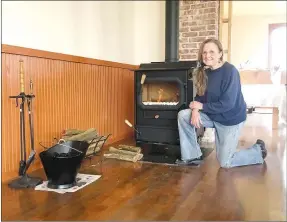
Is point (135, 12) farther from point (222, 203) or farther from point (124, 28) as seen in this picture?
point (222, 203)

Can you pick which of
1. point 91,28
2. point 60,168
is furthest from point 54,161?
point 91,28

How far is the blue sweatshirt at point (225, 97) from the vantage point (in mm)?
2125

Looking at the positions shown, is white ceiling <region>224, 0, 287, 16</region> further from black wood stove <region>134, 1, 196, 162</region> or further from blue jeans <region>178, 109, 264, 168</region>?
blue jeans <region>178, 109, 264, 168</region>

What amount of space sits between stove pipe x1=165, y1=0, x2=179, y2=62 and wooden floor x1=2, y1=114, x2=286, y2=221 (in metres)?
1.89

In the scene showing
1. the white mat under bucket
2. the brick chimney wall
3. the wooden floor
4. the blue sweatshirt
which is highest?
the brick chimney wall

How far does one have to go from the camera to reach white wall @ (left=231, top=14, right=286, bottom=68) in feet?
23.5

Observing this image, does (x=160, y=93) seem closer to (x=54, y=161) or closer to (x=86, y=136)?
(x=86, y=136)

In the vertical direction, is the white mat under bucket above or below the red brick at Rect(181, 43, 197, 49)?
below

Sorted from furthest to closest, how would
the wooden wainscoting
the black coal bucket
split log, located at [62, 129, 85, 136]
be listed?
split log, located at [62, 129, 85, 136] < the wooden wainscoting < the black coal bucket

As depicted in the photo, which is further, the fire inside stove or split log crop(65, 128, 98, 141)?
the fire inside stove

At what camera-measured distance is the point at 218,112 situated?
7.07 feet

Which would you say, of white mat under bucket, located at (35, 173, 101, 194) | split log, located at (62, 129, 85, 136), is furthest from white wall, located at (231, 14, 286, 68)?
white mat under bucket, located at (35, 173, 101, 194)

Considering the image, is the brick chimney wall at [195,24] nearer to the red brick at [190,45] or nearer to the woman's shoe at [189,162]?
the red brick at [190,45]

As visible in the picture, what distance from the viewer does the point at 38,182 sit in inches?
71.4
